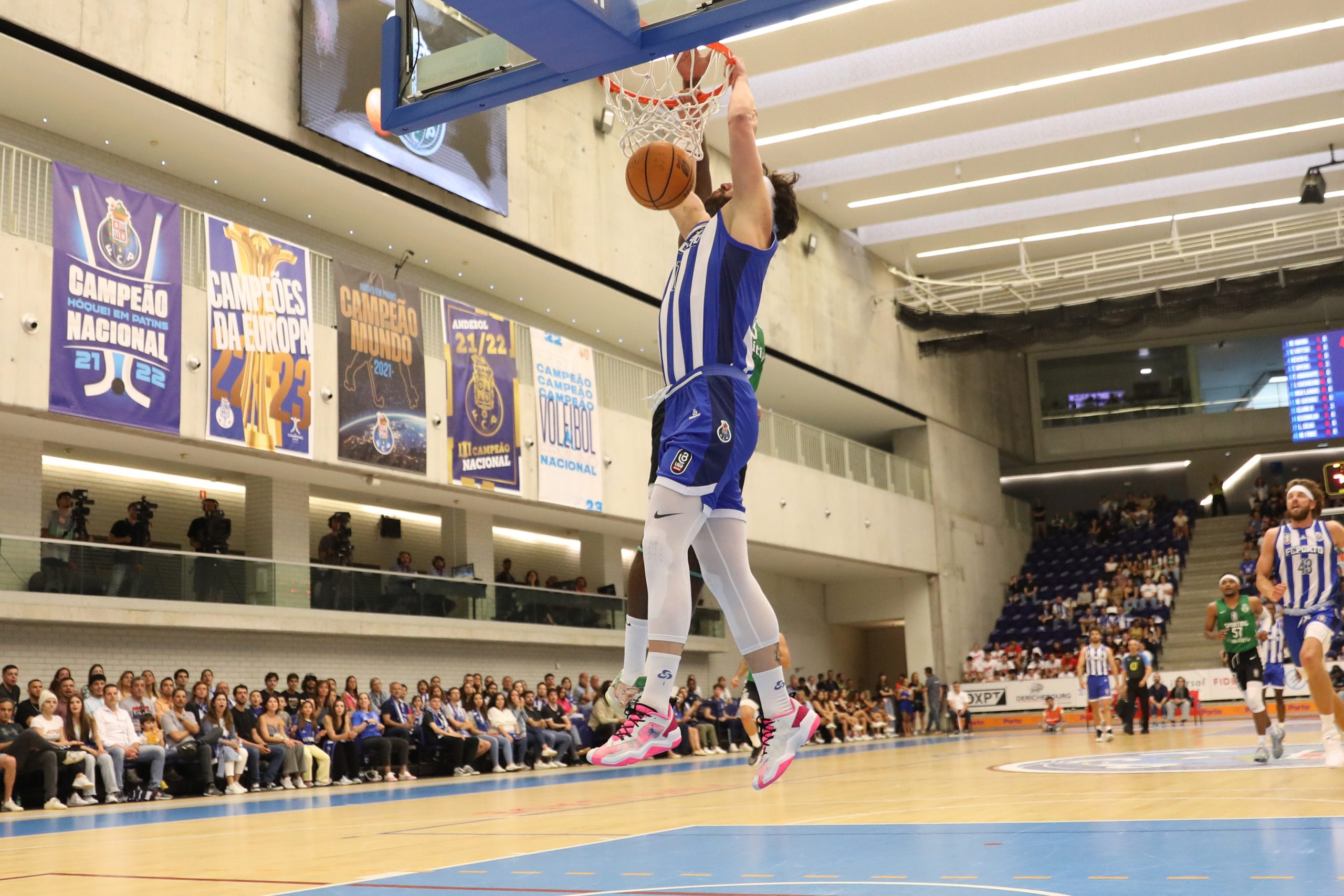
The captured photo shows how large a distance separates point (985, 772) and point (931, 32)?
45.0ft

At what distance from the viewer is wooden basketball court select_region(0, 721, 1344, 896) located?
15.9 feet

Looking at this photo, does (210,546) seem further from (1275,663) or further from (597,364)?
(1275,663)

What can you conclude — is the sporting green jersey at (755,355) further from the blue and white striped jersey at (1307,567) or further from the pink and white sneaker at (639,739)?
the blue and white striped jersey at (1307,567)

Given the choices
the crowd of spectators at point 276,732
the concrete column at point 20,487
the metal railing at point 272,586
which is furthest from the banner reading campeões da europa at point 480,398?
the concrete column at point 20,487

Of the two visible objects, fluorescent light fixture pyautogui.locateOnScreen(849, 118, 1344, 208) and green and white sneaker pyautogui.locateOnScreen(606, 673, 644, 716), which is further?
fluorescent light fixture pyautogui.locateOnScreen(849, 118, 1344, 208)

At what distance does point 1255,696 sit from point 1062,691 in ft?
60.9

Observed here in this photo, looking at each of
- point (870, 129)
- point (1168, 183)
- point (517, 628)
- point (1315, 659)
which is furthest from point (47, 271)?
point (1168, 183)

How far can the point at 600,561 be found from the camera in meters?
26.0

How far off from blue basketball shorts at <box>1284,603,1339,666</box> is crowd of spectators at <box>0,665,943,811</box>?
5.87 m

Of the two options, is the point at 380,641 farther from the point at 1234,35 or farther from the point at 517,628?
the point at 1234,35

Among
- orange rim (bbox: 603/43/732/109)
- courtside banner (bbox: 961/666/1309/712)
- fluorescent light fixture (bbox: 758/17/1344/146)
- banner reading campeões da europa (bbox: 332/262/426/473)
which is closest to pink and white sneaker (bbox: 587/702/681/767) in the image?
orange rim (bbox: 603/43/732/109)

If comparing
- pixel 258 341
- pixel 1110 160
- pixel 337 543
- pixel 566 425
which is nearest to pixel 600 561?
pixel 566 425

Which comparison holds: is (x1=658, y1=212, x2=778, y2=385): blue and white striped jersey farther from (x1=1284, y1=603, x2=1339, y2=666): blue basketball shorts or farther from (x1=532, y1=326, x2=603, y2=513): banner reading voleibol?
(x1=532, y1=326, x2=603, y2=513): banner reading voleibol

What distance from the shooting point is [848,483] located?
3073cm
